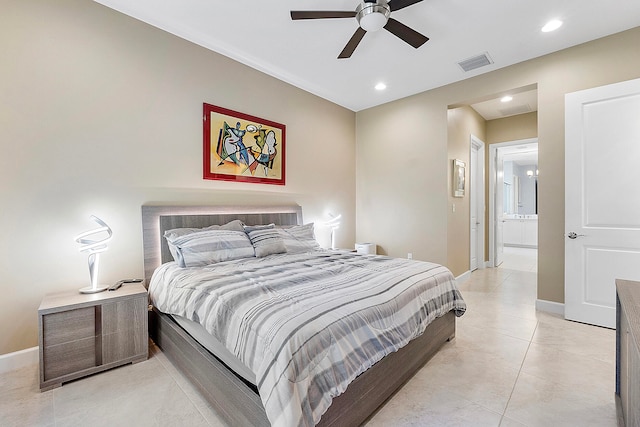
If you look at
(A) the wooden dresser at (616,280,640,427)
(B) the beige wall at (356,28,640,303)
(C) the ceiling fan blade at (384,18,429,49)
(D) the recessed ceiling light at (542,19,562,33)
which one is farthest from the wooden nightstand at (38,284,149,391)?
(D) the recessed ceiling light at (542,19,562,33)

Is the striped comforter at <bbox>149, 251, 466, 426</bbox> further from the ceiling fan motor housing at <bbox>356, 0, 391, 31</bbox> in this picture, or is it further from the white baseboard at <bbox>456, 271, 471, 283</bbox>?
the white baseboard at <bbox>456, 271, 471, 283</bbox>

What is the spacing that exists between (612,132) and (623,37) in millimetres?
989

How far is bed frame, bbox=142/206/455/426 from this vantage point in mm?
1393

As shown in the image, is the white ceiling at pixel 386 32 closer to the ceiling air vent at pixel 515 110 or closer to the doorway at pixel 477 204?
the ceiling air vent at pixel 515 110

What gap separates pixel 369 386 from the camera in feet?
5.09

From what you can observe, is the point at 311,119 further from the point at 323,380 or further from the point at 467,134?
the point at 323,380

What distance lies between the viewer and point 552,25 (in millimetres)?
2752

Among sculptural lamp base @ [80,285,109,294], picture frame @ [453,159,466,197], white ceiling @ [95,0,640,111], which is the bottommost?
sculptural lamp base @ [80,285,109,294]

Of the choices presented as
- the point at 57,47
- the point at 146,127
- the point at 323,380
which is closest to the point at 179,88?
the point at 146,127

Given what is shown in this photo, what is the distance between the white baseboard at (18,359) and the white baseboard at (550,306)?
15.8 ft

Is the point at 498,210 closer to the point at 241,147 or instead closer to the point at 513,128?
the point at 513,128

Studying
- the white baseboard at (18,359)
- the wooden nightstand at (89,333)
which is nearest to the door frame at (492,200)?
the wooden nightstand at (89,333)

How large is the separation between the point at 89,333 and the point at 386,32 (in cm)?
361

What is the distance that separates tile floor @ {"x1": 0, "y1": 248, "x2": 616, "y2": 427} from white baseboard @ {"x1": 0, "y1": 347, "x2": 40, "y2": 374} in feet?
0.22
